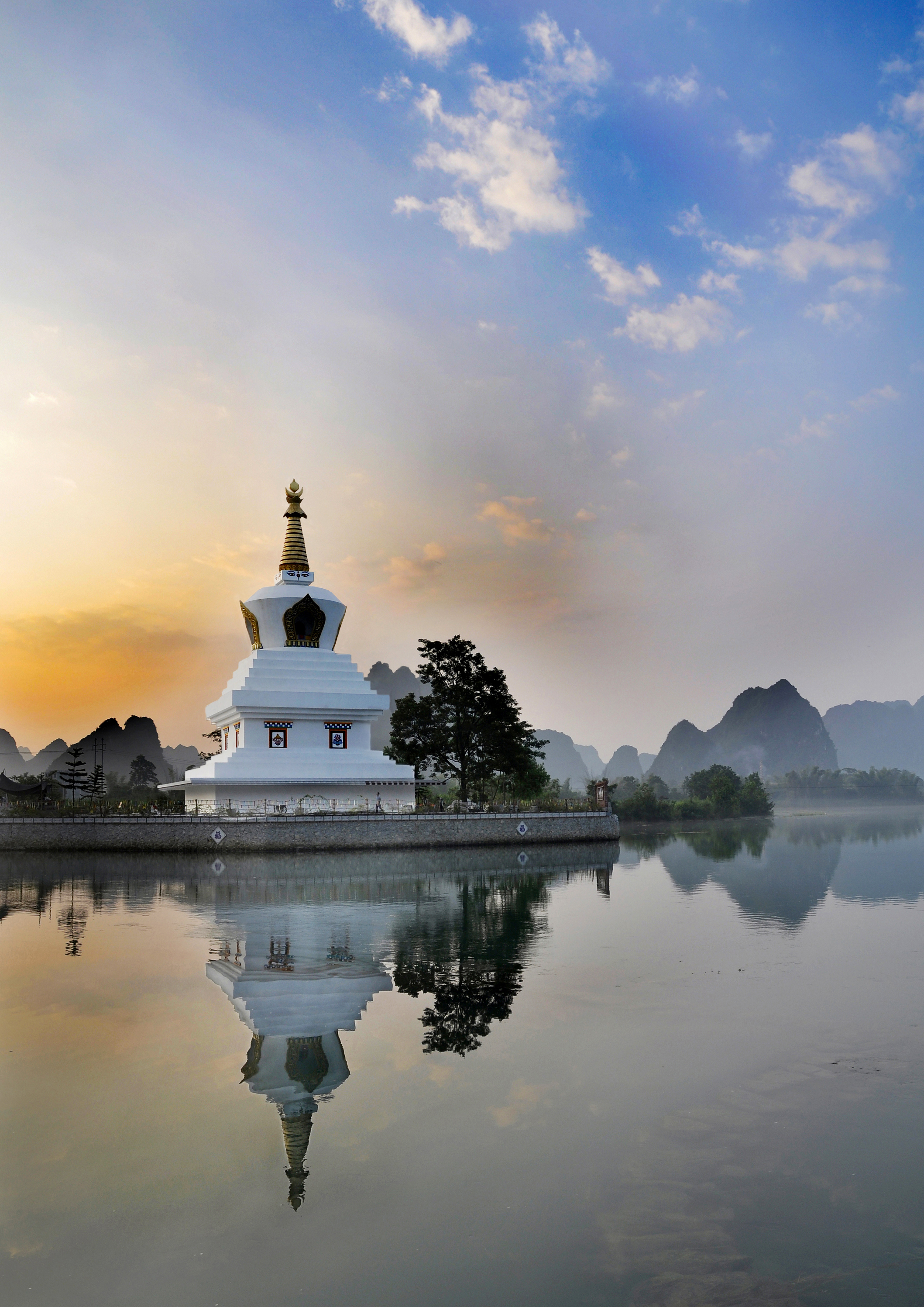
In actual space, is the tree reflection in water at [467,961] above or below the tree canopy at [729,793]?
below

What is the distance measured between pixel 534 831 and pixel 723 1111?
99.8ft

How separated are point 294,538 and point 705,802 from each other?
1606 inches

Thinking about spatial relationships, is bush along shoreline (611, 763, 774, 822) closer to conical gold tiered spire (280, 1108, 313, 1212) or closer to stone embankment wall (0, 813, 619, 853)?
stone embankment wall (0, 813, 619, 853)

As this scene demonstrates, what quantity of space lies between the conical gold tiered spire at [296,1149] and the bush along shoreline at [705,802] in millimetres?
51511

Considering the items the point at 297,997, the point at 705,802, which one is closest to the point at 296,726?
the point at 297,997

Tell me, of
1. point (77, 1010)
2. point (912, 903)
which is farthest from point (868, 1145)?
point (912, 903)

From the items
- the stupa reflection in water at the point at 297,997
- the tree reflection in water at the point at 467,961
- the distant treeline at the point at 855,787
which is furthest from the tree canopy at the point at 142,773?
the distant treeline at the point at 855,787

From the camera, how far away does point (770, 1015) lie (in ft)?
36.1

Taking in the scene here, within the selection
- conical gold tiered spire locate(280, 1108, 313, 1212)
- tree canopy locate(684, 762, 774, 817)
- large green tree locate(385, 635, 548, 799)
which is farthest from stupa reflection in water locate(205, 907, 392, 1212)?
tree canopy locate(684, 762, 774, 817)

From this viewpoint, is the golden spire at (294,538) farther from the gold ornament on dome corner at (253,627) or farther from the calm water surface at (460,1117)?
the calm water surface at (460,1117)

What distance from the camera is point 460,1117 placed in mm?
7805

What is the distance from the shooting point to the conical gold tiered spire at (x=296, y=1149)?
646 cm

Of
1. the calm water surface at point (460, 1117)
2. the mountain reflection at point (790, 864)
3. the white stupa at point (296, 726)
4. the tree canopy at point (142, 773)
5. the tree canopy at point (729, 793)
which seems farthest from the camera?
the tree canopy at point (142, 773)

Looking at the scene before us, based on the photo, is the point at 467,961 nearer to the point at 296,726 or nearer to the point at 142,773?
the point at 296,726
